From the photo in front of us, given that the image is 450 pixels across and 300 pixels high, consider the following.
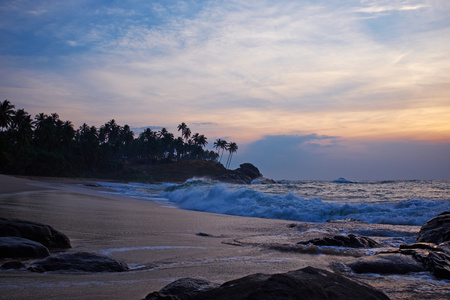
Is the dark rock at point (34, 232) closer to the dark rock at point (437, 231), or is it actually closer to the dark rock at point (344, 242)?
the dark rock at point (344, 242)

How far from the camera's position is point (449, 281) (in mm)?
4906

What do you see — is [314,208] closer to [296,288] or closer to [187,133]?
[296,288]

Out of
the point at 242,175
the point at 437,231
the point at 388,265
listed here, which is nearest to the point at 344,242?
the point at 437,231

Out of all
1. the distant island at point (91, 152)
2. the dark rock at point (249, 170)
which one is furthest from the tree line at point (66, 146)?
the dark rock at point (249, 170)

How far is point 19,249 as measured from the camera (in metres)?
5.34

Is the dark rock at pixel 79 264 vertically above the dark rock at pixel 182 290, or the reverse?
the dark rock at pixel 182 290

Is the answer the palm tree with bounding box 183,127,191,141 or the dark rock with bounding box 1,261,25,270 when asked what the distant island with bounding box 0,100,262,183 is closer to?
the palm tree with bounding box 183,127,191,141

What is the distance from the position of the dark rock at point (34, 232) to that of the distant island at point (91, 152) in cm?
5284

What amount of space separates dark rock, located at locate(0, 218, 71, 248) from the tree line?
5289 centimetres

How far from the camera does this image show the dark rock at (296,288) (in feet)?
8.25

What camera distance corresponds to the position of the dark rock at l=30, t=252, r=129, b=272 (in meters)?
4.69

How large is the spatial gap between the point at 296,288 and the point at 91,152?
79.5m

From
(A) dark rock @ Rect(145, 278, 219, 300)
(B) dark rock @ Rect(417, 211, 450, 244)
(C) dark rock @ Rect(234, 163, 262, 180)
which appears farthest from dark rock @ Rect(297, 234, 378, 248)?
(C) dark rock @ Rect(234, 163, 262, 180)

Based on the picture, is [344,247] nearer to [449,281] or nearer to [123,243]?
[449,281]
